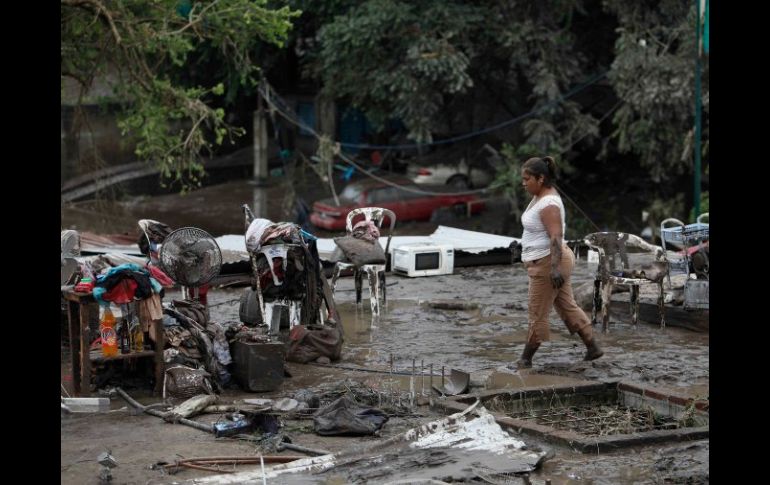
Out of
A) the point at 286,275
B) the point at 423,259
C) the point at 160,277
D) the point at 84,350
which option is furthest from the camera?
the point at 423,259

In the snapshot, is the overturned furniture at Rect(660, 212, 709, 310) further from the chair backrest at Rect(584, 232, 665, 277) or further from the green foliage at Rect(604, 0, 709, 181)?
the green foliage at Rect(604, 0, 709, 181)

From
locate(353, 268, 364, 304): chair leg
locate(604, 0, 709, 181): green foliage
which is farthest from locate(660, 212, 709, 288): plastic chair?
locate(604, 0, 709, 181): green foliage

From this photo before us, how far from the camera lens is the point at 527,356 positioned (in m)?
11.0

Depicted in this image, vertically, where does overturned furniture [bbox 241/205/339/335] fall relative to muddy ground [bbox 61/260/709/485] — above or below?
above

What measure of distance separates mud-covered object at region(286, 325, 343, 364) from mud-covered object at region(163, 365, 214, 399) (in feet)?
5.01

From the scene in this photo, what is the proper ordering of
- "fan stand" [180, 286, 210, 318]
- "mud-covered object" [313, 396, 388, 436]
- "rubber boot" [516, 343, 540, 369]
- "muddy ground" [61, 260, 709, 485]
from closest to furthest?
1. "muddy ground" [61, 260, 709, 485]
2. "mud-covered object" [313, 396, 388, 436]
3. "rubber boot" [516, 343, 540, 369]
4. "fan stand" [180, 286, 210, 318]

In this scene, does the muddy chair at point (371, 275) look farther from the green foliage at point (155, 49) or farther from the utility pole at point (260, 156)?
the utility pole at point (260, 156)

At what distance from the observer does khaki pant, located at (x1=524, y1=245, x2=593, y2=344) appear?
10586mm

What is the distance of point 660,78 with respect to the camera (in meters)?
24.5

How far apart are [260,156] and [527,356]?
82.1 ft

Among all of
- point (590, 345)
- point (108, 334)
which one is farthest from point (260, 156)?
point (108, 334)

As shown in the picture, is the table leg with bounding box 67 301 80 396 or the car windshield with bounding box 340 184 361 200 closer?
the table leg with bounding box 67 301 80 396

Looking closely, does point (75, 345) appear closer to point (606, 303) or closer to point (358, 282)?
point (358, 282)
